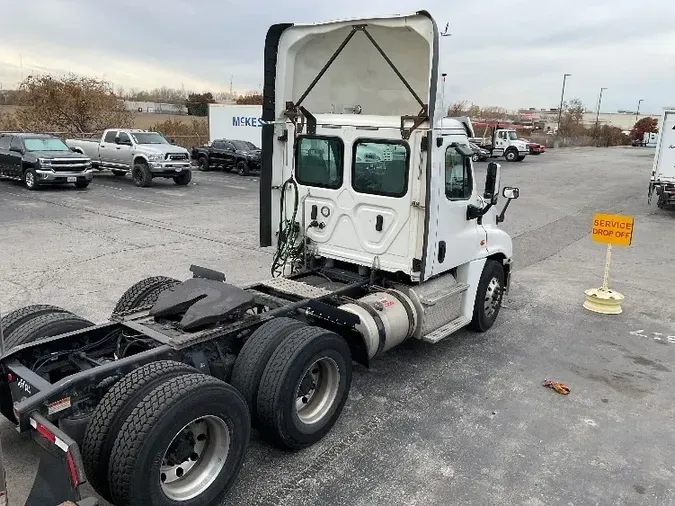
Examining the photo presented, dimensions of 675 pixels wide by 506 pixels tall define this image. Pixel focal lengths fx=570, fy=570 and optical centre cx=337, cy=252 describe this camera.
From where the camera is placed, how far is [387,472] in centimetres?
417

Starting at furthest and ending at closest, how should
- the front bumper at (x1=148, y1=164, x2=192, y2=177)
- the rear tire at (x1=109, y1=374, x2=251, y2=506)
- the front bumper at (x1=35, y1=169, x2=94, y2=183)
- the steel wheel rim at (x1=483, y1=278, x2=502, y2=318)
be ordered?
the front bumper at (x1=148, y1=164, x2=192, y2=177), the front bumper at (x1=35, y1=169, x2=94, y2=183), the steel wheel rim at (x1=483, y1=278, x2=502, y2=318), the rear tire at (x1=109, y1=374, x2=251, y2=506)

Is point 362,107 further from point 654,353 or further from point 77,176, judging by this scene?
point 77,176

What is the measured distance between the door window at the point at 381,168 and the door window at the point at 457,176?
498 millimetres

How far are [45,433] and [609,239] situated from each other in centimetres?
756

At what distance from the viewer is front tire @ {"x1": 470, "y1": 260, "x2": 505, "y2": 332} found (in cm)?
678

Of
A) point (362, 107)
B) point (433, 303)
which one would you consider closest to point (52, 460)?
point (433, 303)

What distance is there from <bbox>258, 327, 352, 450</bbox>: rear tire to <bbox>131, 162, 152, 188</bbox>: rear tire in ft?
56.8

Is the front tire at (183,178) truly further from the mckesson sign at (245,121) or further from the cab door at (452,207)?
the cab door at (452,207)

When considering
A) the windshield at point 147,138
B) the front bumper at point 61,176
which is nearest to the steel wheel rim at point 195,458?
the front bumper at point 61,176

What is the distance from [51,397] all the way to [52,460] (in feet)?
1.17

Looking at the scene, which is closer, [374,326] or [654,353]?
[374,326]

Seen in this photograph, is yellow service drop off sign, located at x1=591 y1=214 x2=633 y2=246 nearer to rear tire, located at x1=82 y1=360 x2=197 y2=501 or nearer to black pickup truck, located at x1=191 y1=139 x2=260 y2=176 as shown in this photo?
rear tire, located at x1=82 y1=360 x2=197 y2=501

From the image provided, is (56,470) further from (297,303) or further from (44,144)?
(44,144)

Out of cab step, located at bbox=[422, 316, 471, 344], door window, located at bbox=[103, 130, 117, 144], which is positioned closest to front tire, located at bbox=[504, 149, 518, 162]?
door window, located at bbox=[103, 130, 117, 144]
